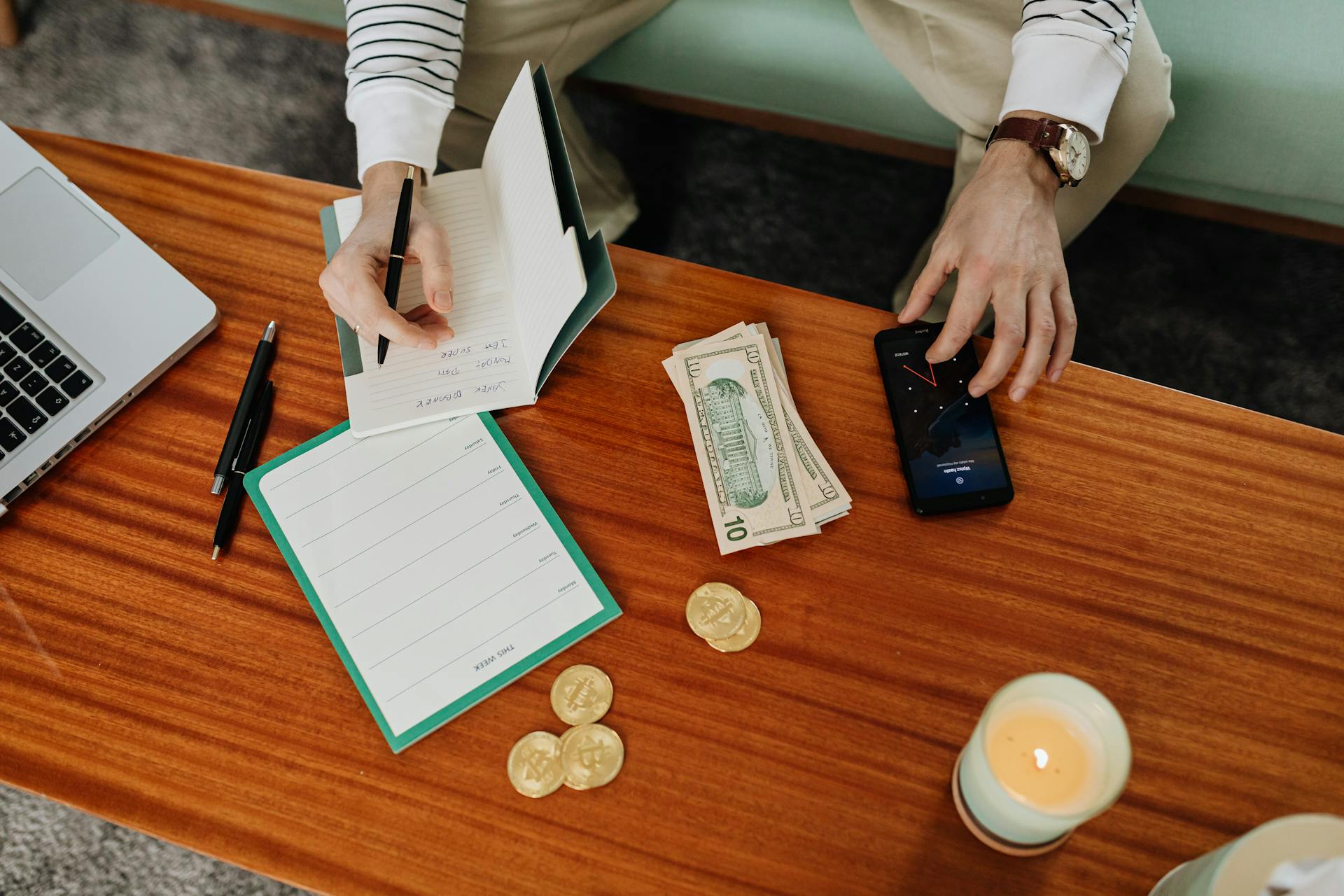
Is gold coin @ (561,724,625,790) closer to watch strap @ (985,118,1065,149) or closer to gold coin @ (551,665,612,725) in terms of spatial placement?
gold coin @ (551,665,612,725)

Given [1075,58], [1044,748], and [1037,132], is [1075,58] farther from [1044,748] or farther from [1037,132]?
[1044,748]

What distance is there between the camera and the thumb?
0.71m

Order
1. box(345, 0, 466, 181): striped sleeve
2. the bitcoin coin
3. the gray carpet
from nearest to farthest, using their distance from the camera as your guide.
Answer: the bitcoin coin, box(345, 0, 466, 181): striped sleeve, the gray carpet

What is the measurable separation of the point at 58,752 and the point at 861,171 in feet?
4.57

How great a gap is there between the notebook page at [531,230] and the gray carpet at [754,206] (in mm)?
726

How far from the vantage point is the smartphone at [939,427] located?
0.66 metres

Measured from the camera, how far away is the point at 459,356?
72cm

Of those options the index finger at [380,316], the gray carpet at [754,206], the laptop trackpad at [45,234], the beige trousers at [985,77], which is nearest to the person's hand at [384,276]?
the index finger at [380,316]

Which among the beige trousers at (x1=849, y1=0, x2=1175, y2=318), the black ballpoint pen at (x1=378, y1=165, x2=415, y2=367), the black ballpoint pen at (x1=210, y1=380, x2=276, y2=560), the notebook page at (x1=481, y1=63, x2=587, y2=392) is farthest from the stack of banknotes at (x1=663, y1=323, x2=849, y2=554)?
the beige trousers at (x1=849, y1=0, x2=1175, y2=318)

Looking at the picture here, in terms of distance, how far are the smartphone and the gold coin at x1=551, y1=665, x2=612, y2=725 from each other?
0.92 ft

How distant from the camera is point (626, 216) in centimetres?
142

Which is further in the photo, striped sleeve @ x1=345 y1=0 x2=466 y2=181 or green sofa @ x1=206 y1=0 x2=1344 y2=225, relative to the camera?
green sofa @ x1=206 y1=0 x2=1344 y2=225

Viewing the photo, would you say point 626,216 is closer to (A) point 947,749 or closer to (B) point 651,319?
(B) point 651,319

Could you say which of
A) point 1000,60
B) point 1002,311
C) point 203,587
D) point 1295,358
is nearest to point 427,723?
point 203,587
